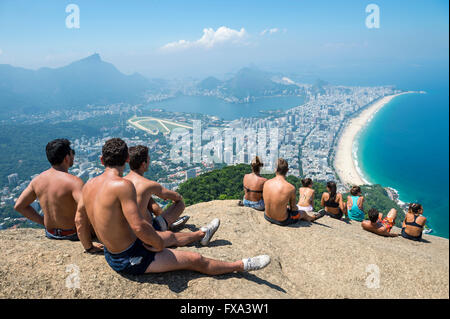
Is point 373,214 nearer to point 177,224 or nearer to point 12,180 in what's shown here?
point 177,224

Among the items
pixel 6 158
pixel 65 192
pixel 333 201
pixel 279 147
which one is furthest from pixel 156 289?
pixel 6 158

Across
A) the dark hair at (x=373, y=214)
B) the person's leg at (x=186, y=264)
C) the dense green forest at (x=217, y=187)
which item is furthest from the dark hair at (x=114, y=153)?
the dense green forest at (x=217, y=187)

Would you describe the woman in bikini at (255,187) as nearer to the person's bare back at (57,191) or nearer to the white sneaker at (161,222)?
the white sneaker at (161,222)

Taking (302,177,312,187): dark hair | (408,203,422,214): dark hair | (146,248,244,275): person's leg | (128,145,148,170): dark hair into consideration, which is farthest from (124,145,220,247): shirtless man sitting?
(408,203,422,214): dark hair

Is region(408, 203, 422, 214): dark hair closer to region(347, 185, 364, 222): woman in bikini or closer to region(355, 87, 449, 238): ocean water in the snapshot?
region(347, 185, 364, 222): woman in bikini

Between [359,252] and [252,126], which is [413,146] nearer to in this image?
[252,126]
